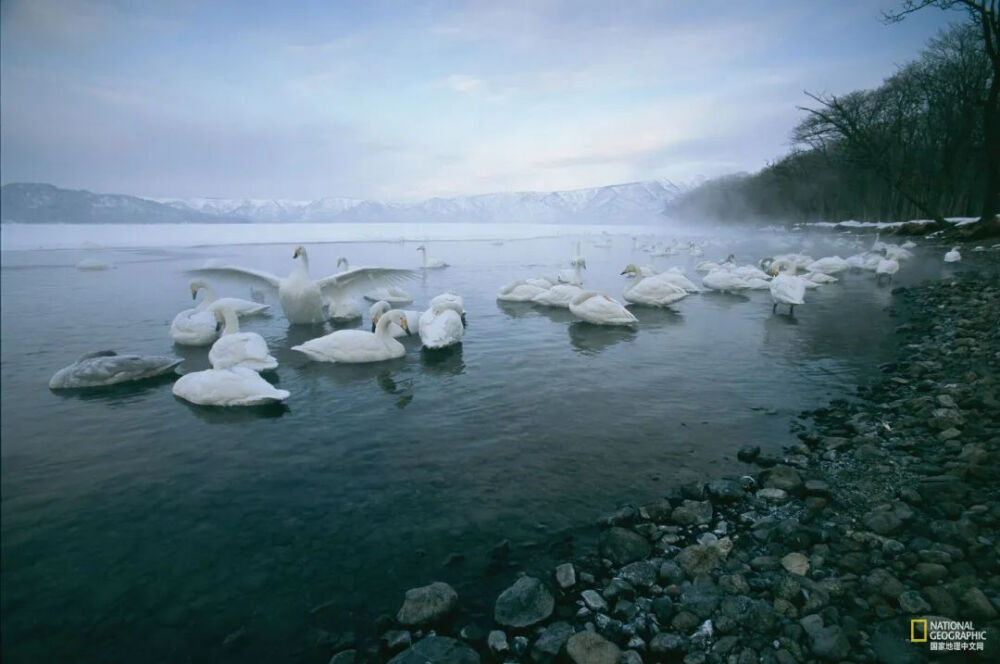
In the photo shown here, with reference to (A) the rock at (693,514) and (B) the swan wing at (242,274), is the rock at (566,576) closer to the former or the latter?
(A) the rock at (693,514)

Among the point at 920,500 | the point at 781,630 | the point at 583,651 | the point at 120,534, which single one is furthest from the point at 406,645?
the point at 920,500

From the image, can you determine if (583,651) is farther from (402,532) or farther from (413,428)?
(413,428)

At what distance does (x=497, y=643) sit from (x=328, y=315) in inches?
470

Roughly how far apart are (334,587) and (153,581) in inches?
53.2

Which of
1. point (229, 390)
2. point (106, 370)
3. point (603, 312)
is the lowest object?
point (229, 390)

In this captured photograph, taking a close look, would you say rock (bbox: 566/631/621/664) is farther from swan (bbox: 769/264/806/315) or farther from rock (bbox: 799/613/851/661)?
swan (bbox: 769/264/806/315)

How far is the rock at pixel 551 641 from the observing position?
10.1ft

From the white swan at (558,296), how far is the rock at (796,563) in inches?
462

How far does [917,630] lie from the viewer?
298 centimetres

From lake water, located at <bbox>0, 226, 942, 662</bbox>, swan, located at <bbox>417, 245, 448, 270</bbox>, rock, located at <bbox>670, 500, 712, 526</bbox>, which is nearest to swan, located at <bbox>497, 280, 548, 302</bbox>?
lake water, located at <bbox>0, 226, 942, 662</bbox>

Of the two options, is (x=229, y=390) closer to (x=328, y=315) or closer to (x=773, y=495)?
(x=773, y=495)

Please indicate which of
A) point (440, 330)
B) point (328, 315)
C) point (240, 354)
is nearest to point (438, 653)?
point (240, 354)

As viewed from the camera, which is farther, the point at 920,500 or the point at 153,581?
the point at 920,500

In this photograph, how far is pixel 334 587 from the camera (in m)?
3.66
